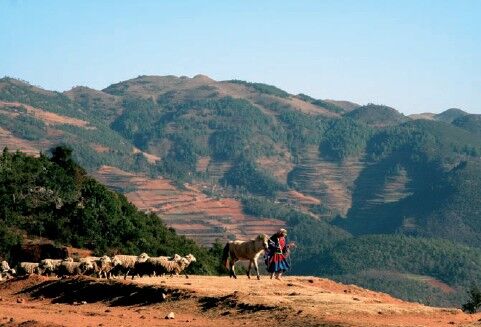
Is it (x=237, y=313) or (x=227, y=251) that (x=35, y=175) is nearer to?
(x=227, y=251)

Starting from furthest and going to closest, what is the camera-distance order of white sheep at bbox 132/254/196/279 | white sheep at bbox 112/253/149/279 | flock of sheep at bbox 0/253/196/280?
white sheep at bbox 132/254/196/279 < flock of sheep at bbox 0/253/196/280 < white sheep at bbox 112/253/149/279

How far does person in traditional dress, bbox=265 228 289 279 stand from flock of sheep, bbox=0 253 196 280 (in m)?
5.69

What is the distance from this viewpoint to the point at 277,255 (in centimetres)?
4134

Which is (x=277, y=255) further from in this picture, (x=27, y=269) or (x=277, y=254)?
(x=27, y=269)

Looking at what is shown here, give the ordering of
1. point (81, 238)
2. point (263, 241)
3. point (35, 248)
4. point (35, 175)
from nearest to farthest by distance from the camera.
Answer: point (263, 241)
point (35, 248)
point (81, 238)
point (35, 175)

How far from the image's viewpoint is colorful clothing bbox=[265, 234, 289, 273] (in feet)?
135

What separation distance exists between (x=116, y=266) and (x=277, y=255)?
8792mm

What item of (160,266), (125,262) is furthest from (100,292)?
(160,266)

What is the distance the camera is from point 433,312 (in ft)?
108

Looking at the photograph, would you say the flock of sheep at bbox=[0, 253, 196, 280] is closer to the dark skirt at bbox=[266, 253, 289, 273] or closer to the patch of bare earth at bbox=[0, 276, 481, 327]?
the patch of bare earth at bbox=[0, 276, 481, 327]

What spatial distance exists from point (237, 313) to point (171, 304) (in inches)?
155

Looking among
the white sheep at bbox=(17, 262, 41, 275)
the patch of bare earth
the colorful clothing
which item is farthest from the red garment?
the white sheep at bbox=(17, 262, 41, 275)

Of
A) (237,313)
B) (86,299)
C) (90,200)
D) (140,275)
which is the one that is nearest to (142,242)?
Answer: (90,200)

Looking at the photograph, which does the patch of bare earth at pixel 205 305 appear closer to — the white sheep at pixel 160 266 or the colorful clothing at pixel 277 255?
the colorful clothing at pixel 277 255
